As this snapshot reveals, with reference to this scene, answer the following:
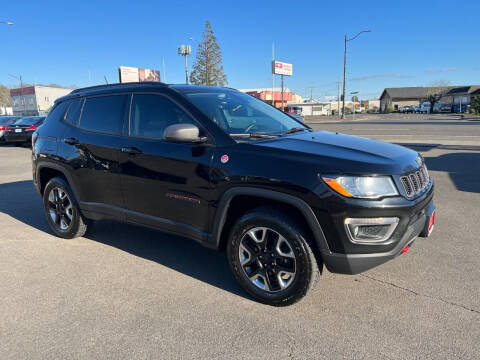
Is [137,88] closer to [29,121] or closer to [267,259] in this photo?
[267,259]

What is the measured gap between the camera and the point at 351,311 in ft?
9.18

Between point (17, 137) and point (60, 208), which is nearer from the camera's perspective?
point (60, 208)

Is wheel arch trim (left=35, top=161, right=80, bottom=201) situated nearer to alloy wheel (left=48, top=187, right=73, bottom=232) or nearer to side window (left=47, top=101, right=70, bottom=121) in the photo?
alloy wheel (left=48, top=187, right=73, bottom=232)

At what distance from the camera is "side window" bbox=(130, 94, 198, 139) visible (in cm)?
331

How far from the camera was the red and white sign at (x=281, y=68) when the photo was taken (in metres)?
53.2

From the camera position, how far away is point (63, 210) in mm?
4422

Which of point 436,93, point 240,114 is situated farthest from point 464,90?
point 240,114

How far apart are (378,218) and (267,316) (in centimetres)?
112

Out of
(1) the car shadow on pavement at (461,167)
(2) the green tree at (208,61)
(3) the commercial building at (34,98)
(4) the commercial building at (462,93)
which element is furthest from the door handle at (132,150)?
(4) the commercial building at (462,93)

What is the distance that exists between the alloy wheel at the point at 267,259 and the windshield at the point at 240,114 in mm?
911

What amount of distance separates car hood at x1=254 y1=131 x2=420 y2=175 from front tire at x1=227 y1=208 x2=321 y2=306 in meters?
Result: 0.50

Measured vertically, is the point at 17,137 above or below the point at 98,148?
below

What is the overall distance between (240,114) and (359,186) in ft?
5.20

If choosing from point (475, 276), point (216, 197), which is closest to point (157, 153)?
point (216, 197)
